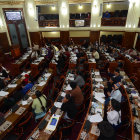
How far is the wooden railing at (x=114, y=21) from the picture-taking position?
12574 mm

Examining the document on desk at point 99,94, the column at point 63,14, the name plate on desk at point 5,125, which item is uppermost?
the column at point 63,14

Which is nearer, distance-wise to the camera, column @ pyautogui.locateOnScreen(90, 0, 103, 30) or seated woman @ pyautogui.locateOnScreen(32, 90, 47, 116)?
seated woman @ pyautogui.locateOnScreen(32, 90, 47, 116)

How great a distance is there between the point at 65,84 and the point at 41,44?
33.2 ft

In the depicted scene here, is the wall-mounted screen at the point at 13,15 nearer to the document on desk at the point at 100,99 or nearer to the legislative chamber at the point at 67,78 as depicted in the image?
the legislative chamber at the point at 67,78

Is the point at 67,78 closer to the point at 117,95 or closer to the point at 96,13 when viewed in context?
the point at 117,95

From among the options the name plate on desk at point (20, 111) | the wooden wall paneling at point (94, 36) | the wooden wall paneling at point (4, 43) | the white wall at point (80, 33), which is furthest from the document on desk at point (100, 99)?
the white wall at point (80, 33)

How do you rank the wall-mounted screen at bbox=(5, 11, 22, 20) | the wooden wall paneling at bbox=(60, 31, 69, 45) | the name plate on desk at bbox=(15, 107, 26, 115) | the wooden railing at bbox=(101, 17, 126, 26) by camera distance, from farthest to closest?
the wooden wall paneling at bbox=(60, 31, 69, 45), the wall-mounted screen at bbox=(5, 11, 22, 20), the wooden railing at bbox=(101, 17, 126, 26), the name plate on desk at bbox=(15, 107, 26, 115)

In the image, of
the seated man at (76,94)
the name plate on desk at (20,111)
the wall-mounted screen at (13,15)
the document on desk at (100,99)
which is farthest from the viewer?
the wall-mounted screen at (13,15)

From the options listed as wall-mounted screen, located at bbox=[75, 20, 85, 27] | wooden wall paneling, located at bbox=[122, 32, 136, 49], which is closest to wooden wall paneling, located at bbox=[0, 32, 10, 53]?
wall-mounted screen, located at bbox=[75, 20, 85, 27]

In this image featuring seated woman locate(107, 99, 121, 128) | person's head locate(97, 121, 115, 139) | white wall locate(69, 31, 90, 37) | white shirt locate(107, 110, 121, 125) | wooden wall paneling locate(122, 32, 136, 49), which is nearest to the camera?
person's head locate(97, 121, 115, 139)

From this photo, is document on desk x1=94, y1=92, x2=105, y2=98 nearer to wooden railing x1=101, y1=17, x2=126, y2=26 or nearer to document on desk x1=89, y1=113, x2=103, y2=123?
document on desk x1=89, y1=113, x2=103, y2=123

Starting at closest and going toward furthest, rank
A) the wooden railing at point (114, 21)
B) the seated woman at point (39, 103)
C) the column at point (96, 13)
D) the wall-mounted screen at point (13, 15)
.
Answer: the seated woman at point (39, 103)
the column at point (96, 13)
the wooden railing at point (114, 21)
the wall-mounted screen at point (13, 15)

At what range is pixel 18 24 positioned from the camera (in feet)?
44.5

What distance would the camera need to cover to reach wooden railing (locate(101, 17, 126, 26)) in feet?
41.3
